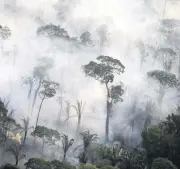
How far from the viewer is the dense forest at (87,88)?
6075 centimetres

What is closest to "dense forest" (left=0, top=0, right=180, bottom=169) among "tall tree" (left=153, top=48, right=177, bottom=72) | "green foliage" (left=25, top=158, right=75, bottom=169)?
"green foliage" (left=25, top=158, right=75, bottom=169)

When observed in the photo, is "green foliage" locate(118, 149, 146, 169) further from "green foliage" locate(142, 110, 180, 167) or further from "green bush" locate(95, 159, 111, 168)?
"green foliage" locate(142, 110, 180, 167)

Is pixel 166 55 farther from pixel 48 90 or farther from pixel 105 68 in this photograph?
pixel 48 90

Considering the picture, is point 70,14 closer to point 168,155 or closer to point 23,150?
point 23,150

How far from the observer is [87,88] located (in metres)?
114

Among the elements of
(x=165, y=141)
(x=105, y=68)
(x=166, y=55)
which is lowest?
(x=165, y=141)

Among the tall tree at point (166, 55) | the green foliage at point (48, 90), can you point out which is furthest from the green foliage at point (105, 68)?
the tall tree at point (166, 55)

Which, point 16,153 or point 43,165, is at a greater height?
point 16,153

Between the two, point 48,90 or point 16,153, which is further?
point 48,90

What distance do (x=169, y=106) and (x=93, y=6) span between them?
343 feet

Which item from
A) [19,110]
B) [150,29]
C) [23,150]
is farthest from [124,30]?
[23,150]

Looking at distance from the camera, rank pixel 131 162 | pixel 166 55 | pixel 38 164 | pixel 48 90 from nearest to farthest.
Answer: pixel 38 164 → pixel 131 162 → pixel 48 90 → pixel 166 55

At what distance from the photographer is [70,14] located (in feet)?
552

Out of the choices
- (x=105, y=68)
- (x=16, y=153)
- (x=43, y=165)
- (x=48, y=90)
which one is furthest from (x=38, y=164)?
(x=48, y=90)
